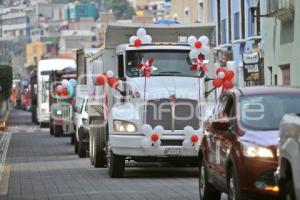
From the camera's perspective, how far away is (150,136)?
2006 cm

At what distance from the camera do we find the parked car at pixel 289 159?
10562 mm

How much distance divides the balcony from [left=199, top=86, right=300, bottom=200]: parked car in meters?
16.6

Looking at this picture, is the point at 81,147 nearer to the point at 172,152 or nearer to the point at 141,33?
the point at 141,33

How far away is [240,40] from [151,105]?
19149 mm

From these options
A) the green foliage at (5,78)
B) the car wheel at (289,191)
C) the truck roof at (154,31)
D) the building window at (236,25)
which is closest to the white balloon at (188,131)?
the truck roof at (154,31)

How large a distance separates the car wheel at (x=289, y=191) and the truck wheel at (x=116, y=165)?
9.53 metres

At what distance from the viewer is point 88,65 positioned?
27.5 meters

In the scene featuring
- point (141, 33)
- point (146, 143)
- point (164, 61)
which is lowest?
point (146, 143)

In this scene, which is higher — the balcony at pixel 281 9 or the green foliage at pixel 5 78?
the balcony at pixel 281 9

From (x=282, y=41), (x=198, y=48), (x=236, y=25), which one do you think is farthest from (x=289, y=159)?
(x=236, y=25)

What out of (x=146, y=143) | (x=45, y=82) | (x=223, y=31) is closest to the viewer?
(x=146, y=143)

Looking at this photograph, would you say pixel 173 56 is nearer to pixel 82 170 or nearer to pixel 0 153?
pixel 82 170

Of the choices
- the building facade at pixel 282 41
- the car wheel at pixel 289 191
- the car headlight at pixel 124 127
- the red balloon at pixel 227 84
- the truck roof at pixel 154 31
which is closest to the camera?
the car wheel at pixel 289 191

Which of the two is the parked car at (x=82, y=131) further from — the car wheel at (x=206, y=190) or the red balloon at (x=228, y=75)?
the car wheel at (x=206, y=190)
